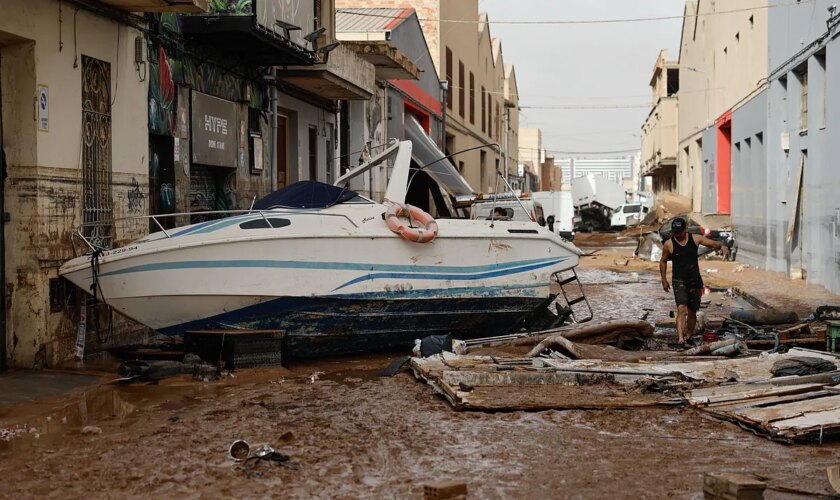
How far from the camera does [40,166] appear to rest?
8.93 m

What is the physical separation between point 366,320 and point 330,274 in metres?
0.75

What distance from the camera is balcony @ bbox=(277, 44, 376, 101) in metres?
16.2

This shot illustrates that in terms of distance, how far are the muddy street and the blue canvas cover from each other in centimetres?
240

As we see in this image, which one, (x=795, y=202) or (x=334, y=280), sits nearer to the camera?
(x=334, y=280)

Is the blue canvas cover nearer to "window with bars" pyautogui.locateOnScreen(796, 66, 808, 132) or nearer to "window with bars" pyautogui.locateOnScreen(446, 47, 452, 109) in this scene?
"window with bars" pyautogui.locateOnScreen(796, 66, 808, 132)

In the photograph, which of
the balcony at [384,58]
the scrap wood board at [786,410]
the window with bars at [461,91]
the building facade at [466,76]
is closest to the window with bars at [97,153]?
the scrap wood board at [786,410]

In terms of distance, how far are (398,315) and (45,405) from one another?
3.91 meters

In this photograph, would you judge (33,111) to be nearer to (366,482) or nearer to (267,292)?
(267,292)

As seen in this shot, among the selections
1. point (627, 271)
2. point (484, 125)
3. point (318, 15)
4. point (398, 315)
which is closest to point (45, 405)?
point (398, 315)

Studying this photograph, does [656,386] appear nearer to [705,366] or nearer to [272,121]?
[705,366]

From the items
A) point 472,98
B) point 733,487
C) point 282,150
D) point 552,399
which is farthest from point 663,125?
point 733,487

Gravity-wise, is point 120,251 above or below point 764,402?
above

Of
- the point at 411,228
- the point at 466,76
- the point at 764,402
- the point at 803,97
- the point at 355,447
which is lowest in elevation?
the point at 355,447

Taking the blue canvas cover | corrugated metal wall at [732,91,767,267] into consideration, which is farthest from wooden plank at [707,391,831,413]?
corrugated metal wall at [732,91,767,267]
